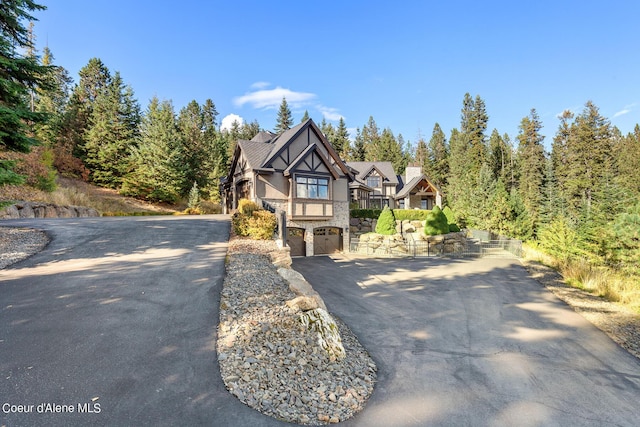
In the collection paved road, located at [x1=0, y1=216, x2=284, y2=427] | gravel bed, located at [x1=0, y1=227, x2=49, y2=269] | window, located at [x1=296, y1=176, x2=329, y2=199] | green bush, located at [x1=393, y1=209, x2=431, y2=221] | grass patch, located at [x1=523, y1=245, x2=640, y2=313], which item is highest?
window, located at [x1=296, y1=176, x2=329, y2=199]

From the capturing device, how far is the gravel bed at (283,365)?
3.86 m

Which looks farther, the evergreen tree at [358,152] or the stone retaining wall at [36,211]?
the evergreen tree at [358,152]

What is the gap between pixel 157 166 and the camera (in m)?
32.4

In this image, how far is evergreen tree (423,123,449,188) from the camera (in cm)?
5447

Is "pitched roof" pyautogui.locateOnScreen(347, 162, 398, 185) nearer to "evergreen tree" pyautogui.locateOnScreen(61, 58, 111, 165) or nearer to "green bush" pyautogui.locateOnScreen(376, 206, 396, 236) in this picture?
"green bush" pyautogui.locateOnScreen(376, 206, 396, 236)

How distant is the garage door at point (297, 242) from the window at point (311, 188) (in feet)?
8.29

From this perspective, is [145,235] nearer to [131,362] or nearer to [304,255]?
[131,362]

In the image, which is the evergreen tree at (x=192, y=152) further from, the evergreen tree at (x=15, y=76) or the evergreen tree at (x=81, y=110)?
the evergreen tree at (x=15, y=76)

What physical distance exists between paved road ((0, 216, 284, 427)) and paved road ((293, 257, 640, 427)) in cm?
232

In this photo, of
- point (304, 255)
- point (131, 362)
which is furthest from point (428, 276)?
point (131, 362)

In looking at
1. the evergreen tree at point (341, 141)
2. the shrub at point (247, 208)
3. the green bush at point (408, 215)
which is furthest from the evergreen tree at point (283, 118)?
the shrub at point (247, 208)

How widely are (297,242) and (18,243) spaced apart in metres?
13.7

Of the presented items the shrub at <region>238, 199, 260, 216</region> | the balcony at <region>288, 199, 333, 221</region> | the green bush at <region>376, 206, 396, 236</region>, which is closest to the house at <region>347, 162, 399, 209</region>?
the green bush at <region>376, 206, 396, 236</region>

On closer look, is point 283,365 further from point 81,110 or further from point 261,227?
point 81,110
